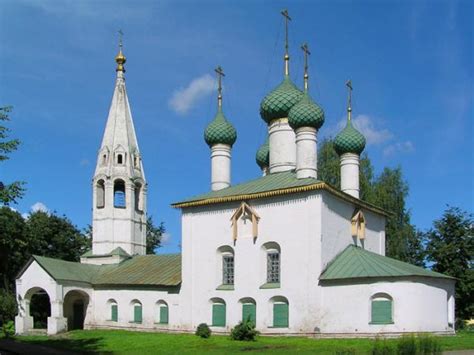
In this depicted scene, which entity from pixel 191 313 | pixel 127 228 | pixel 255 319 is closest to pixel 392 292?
pixel 255 319

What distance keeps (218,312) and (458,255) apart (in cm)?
1101

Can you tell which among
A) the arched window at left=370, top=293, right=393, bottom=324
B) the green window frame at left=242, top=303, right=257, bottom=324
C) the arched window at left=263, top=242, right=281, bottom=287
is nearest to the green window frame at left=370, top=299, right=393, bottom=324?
the arched window at left=370, top=293, right=393, bottom=324

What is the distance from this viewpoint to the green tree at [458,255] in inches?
1053

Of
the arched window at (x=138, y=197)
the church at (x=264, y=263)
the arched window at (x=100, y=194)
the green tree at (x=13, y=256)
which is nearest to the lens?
the church at (x=264, y=263)

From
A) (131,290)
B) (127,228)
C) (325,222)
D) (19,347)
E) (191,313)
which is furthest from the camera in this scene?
Result: (127,228)

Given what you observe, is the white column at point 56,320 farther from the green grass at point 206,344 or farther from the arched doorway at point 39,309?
the arched doorway at point 39,309

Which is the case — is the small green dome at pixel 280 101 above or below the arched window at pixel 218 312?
above

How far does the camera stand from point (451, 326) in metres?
21.2

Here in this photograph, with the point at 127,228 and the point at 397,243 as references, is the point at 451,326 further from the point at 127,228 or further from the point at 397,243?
the point at 127,228

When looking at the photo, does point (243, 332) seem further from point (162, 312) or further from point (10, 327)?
point (10, 327)

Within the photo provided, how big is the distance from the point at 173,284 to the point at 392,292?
26.6 ft

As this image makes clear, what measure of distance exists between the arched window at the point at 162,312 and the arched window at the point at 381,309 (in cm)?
814

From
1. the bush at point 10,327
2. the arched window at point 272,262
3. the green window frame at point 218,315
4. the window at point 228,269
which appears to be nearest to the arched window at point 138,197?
the bush at point 10,327

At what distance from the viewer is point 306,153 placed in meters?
21.8
